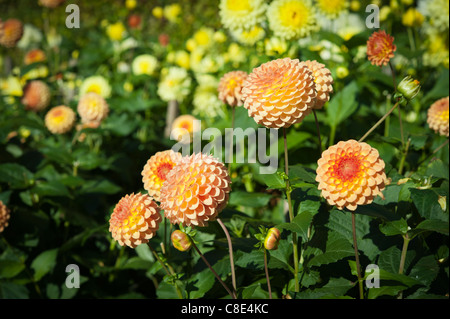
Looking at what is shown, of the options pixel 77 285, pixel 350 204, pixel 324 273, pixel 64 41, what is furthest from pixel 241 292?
pixel 64 41

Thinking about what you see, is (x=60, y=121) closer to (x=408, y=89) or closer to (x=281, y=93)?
(x=281, y=93)

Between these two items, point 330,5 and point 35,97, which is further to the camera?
point 35,97

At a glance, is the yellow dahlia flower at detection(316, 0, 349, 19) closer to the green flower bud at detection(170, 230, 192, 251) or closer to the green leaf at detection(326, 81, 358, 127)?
the green leaf at detection(326, 81, 358, 127)

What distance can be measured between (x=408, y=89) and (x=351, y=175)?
27 centimetres

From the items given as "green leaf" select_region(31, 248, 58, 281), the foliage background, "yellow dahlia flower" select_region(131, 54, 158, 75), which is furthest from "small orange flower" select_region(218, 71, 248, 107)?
"yellow dahlia flower" select_region(131, 54, 158, 75)

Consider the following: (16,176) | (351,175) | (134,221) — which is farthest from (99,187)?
(351,175)

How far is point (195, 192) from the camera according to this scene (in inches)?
32.8

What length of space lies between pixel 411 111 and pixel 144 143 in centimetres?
152

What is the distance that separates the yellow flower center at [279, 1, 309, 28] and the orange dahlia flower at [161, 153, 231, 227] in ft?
3.07

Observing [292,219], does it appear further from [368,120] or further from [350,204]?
[368,120]

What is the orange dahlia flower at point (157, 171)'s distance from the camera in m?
1.03

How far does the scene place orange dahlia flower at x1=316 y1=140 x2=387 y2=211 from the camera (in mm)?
803

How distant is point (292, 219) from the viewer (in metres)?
0.95

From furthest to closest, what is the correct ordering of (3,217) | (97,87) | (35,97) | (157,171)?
(97,87)
(35,97)
(3,217)
(157,171)
